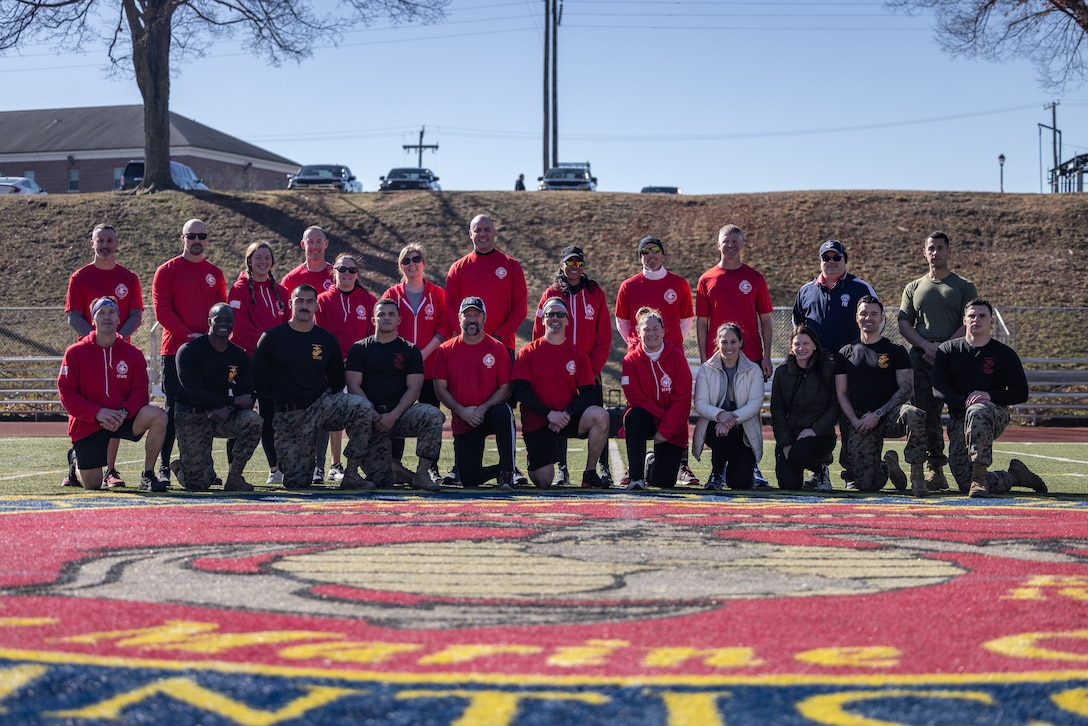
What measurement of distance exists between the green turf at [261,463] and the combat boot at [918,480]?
0.68m

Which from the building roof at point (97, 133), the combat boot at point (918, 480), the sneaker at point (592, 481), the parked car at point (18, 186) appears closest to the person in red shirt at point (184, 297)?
the sneaker at point (592, 481)

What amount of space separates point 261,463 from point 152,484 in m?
2.95

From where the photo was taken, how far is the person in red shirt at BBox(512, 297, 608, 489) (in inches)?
354

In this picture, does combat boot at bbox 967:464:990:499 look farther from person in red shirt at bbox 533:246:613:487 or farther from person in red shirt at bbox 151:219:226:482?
person in red shirt at bbox 151:219:226:482

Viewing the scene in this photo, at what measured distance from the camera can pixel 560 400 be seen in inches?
358

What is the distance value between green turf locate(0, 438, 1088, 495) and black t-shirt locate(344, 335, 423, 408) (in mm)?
1098

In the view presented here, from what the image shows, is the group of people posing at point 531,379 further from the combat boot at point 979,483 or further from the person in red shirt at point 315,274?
the person in red shirt at point 315,274

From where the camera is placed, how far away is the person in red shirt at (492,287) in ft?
31.9

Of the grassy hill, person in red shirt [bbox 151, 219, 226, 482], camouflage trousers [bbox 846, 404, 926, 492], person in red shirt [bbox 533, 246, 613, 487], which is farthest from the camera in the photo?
the grassy hill

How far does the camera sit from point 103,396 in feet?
28.5

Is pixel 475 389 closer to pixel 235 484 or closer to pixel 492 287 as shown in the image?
pixel 492 287

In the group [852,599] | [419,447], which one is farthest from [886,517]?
[419,447]

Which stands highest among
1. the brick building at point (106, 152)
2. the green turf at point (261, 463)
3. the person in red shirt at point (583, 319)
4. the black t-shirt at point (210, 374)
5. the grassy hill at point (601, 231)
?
the brick building at point (106, 152)

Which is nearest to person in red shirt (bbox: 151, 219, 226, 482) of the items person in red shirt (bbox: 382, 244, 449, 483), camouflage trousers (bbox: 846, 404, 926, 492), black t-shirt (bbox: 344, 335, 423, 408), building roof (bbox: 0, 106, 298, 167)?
black t-shirt (bbox: 344, 335, 423, 408)
